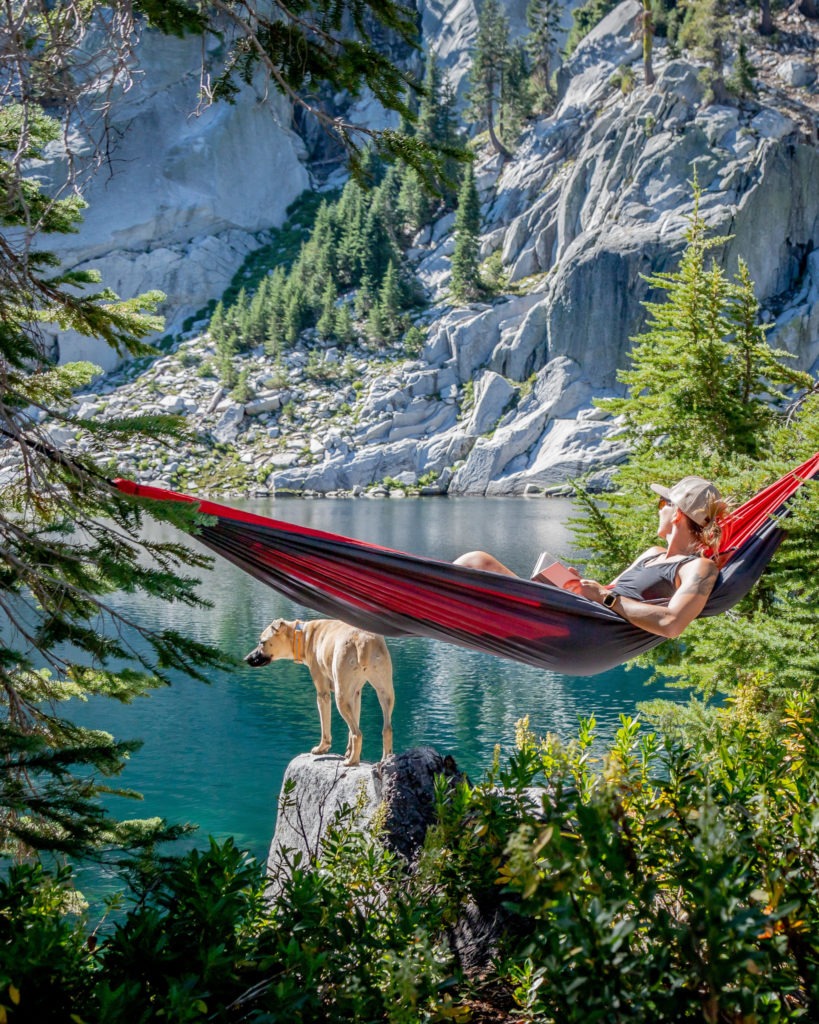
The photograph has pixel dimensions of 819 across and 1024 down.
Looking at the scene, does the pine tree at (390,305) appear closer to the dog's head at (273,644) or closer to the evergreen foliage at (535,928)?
the dog's head at (273,644)

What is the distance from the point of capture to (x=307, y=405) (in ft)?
155

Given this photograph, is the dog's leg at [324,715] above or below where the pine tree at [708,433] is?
below

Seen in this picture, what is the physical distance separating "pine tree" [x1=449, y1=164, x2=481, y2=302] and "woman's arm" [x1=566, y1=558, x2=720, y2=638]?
4445cm

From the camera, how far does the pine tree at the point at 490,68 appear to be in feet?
166

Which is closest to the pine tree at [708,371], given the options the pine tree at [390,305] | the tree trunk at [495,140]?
the pine tree at [390,305]

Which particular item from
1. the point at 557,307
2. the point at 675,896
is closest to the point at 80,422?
the point at 675,896

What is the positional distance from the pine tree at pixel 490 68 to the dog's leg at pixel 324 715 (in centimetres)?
5266

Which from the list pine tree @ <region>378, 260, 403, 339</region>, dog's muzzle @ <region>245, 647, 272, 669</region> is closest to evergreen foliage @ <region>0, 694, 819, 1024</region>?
dog's muzzle @ <region>245, 647, 272, 669</region>

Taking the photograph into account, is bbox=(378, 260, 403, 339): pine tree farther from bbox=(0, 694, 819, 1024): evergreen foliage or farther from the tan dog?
bbox=(0, 694, 819, 1024): evergreen foliage

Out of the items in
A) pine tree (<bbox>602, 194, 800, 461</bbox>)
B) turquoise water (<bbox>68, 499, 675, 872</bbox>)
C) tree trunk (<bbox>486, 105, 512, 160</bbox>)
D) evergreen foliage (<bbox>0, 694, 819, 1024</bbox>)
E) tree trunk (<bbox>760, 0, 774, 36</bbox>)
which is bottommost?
turquoise water (<bbox>68, 499, 675, 872</bbox>)

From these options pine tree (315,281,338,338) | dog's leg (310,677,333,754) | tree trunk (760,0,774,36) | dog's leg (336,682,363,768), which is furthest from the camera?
pine tree (315,281,338,338)

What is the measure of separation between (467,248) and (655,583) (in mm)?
44615

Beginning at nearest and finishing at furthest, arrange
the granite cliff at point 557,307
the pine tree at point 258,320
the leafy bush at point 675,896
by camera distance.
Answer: the leafy bush at point 675,896
the granite cliff at point 557,307
the pine tree at point 258,320

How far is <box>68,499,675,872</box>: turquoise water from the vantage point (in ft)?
29.1
